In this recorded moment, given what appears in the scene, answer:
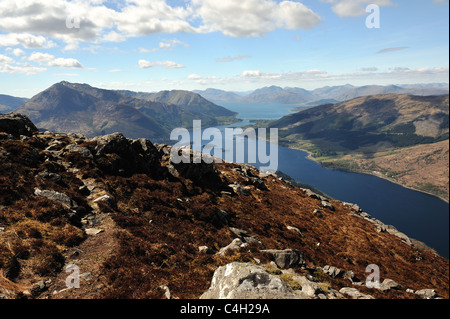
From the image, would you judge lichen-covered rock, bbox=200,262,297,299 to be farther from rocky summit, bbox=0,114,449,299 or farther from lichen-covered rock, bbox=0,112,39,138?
lichen-covered rock, bbox=0,112,39,138

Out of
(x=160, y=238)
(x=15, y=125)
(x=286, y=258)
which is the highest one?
(x=15, y=125)

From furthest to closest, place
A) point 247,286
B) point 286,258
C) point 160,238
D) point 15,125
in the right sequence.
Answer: point 15,125 → point 286,258 → point 160,238 → point 247,286

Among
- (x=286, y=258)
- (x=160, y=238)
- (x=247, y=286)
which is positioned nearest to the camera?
(x=247, y=286)

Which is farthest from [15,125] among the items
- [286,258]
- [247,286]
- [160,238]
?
[286,258]

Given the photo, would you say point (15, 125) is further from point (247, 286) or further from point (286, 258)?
point (286, 258)

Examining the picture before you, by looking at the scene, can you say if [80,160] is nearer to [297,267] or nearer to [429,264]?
[297,267]

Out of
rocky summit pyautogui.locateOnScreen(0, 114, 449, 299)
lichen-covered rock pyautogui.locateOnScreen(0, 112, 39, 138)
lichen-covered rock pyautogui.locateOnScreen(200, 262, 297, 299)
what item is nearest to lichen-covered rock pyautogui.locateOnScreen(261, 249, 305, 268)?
rocky summit pyautogui.locateOnScreen(0, 114, 449, 299)

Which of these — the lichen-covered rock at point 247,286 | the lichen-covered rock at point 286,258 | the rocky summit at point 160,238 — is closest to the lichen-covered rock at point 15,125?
the rocky summit at point 160,238

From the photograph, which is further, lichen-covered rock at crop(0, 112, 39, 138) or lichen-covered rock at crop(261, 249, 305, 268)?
lichen-covered rock at crop(0, 112, 39, 138)

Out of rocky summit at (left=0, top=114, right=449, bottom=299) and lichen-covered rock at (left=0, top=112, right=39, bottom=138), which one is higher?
lichen-covered rock at (left=0, top=112, right=39, bottom=138)
